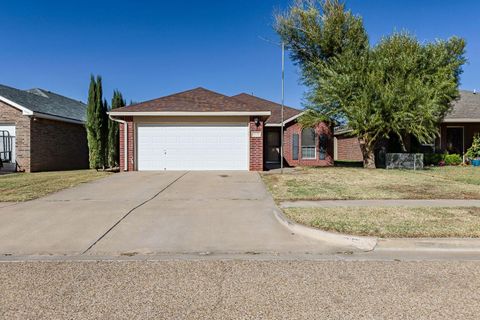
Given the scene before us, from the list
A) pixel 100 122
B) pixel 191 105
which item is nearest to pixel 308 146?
pixel 191 105

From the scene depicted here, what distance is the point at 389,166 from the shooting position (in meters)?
17.1

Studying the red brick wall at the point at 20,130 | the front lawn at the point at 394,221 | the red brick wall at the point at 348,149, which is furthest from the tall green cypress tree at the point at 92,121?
the red brick wall at the point at 348,149

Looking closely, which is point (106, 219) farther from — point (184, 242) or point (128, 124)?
point (128, 124)

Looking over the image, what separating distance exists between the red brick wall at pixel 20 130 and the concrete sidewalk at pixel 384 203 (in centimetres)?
1448

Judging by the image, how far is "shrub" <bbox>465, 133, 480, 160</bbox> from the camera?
1920 cm

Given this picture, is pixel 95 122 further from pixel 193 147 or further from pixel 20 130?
pixel 193 147

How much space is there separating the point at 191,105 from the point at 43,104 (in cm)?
964

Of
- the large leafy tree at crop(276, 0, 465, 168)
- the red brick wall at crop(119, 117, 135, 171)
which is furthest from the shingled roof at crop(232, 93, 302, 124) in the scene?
the red brick wall at crop(119, 117, 135, 171)

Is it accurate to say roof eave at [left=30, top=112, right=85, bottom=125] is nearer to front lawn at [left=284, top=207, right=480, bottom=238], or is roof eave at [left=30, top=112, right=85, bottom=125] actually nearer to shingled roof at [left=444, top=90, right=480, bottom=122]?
front lawn at [left=284, top=207, right=480, bottom=238]

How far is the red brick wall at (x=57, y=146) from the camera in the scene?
16.6 metres

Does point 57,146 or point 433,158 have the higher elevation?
point 57,146

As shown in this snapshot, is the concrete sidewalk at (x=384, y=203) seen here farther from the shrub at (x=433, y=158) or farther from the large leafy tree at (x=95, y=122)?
the shrub at (x=433, y=158)

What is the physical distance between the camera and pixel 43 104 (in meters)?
18.8

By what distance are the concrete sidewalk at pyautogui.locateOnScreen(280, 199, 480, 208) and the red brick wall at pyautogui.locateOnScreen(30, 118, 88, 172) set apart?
1463cm
